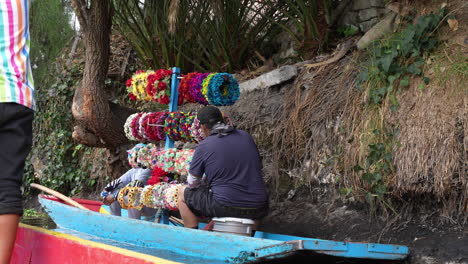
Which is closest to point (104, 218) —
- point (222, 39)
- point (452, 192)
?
point (452, 192)

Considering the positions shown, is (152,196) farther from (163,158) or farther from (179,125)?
(179,125)

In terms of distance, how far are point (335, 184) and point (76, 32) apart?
7.57m

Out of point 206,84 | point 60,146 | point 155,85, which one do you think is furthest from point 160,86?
point 60,146

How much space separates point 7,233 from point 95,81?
4211mm

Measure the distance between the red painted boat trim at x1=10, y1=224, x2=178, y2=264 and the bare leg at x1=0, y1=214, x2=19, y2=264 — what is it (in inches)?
24.8

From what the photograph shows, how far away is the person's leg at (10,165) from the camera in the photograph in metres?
2.59

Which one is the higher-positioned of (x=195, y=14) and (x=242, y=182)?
(x=195, y=14)

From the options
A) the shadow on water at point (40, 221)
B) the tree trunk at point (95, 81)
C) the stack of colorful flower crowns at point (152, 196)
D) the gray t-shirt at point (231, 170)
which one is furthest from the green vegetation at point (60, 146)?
the gray t-shirt at point (231, 170)

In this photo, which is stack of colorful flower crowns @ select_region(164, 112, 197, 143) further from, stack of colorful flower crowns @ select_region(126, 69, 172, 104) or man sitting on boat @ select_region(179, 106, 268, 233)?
man sitting on boat @ select_region(179, 106, 268, 233)

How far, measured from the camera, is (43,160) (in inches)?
408

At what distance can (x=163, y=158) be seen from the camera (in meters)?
5.33

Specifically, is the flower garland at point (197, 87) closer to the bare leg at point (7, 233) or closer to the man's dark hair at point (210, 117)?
the man's dark hair at point (210, 117)

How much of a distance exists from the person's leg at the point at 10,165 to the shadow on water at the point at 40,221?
4.37m

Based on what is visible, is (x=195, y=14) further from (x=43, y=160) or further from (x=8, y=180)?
(x=8, y=180)
